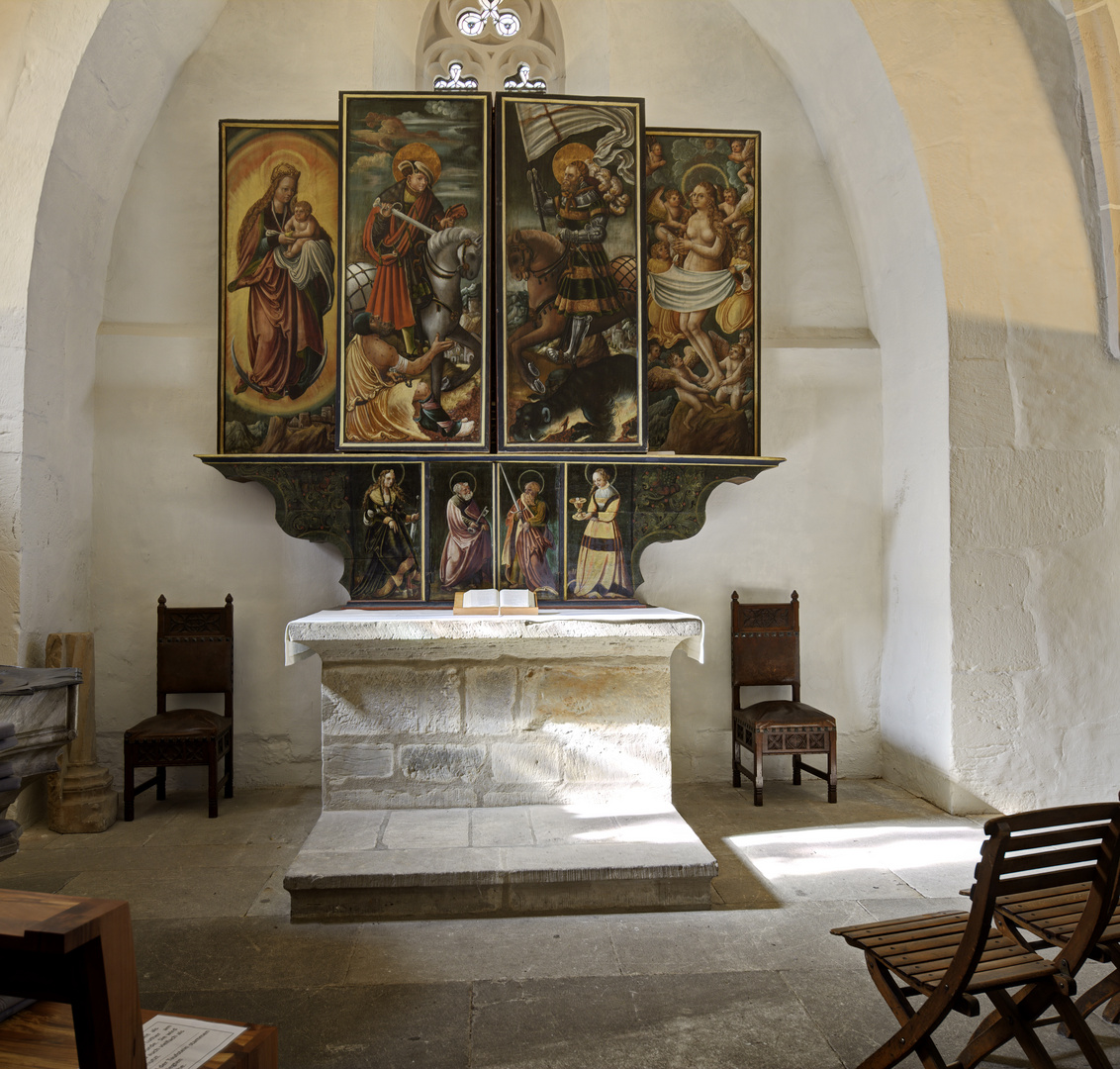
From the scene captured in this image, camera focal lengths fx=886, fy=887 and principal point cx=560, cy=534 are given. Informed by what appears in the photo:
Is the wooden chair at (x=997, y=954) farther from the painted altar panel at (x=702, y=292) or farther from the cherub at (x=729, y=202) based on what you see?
the cherub at (x=729, y=202)

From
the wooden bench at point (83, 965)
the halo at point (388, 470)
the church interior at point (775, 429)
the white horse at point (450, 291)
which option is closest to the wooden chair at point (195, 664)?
the church interior at point (775, 429)

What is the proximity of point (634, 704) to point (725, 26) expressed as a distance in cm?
475

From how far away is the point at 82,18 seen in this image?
4957 mm

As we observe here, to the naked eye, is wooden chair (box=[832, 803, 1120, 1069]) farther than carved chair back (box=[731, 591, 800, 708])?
No

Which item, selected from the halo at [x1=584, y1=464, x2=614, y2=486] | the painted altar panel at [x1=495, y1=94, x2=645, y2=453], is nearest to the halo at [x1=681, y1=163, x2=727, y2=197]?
the painted altar panel at [x1=495, y1=94, x2=645, y2=453]

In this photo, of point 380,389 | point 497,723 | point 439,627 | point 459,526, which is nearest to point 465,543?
point 459,526

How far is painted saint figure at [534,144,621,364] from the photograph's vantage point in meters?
5.33

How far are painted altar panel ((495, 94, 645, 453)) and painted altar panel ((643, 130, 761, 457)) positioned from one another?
0.36 metres

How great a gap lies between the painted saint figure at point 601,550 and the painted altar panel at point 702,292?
544mm

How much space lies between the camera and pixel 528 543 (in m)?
5.54

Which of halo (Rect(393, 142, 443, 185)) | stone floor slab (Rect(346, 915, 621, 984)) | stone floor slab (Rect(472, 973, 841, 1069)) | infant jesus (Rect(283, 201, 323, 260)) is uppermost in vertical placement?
halo (Rect(393, 142, 443, 185))

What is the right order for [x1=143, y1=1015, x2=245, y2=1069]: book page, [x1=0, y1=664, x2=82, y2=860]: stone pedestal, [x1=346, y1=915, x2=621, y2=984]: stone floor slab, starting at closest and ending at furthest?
[x1=143, y1=1015, x2=245, y2=1069]: book page → [x1=0, y1=664, x2=82, y2=860]: stone pedestal → [x1=346, y1=915, x2=621, y2=984]: stone floor slab

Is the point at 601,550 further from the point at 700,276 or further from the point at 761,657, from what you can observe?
the point at 700,276

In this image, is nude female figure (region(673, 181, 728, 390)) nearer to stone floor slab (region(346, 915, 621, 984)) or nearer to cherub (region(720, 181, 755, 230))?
cherub (region(720, 181, 755, 230))
